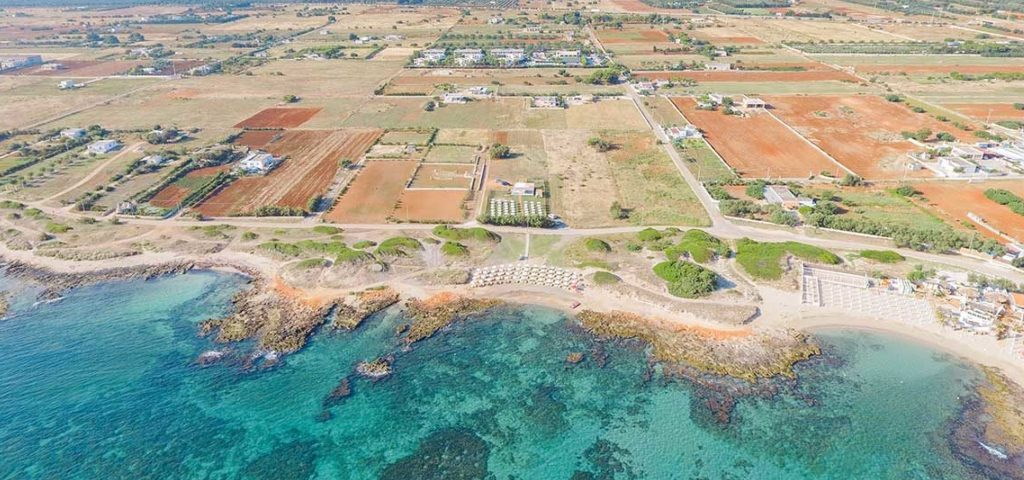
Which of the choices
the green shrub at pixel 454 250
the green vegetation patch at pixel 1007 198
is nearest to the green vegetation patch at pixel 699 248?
the green shrub at pixel 454 250

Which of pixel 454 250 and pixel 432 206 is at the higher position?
pixel 432 206

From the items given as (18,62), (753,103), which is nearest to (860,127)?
(753,103)

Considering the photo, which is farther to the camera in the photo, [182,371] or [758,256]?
[758,256]

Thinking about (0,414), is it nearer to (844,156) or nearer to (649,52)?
(844,156)

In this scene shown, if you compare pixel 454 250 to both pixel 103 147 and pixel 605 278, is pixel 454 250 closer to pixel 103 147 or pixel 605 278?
pixel 605 278

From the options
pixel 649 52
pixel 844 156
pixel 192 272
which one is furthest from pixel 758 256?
pixel 649 52

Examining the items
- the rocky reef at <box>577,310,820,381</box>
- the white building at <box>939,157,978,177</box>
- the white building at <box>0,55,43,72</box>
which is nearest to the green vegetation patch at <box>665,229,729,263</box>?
the rocky reef at <box>577,310,820,381</box>
